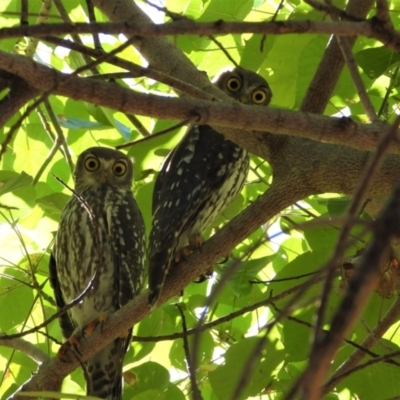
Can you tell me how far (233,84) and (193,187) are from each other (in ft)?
2.98

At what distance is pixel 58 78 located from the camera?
161 centimetres

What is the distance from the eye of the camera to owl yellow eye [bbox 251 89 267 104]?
13.0 feet

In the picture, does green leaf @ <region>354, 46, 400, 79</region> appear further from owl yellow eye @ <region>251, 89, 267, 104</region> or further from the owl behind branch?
owl yellow eye @ <region>251, 89, 267, 104</region>

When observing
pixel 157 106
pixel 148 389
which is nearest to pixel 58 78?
pixel 157 106

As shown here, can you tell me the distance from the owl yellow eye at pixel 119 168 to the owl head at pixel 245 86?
727mm

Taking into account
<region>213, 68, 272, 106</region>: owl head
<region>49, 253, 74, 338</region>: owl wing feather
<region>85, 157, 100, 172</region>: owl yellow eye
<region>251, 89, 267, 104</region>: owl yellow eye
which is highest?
<region>213, 68, 272, 106</region>: owl head

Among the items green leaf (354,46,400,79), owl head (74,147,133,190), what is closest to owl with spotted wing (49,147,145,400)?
owl head (74,147,133,190)

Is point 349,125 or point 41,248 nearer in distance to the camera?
point 349,125

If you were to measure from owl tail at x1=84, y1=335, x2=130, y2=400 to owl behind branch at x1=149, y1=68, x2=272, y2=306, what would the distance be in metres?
0.68

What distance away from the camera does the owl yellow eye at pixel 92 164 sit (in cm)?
426

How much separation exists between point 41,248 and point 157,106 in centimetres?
242

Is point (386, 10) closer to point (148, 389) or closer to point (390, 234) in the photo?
point (390, 234)

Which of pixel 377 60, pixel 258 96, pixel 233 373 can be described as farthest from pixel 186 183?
pixel 377 60

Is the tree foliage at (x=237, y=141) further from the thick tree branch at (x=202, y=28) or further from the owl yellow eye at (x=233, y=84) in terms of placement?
the owl yellow eye at (x=233, y=84)
